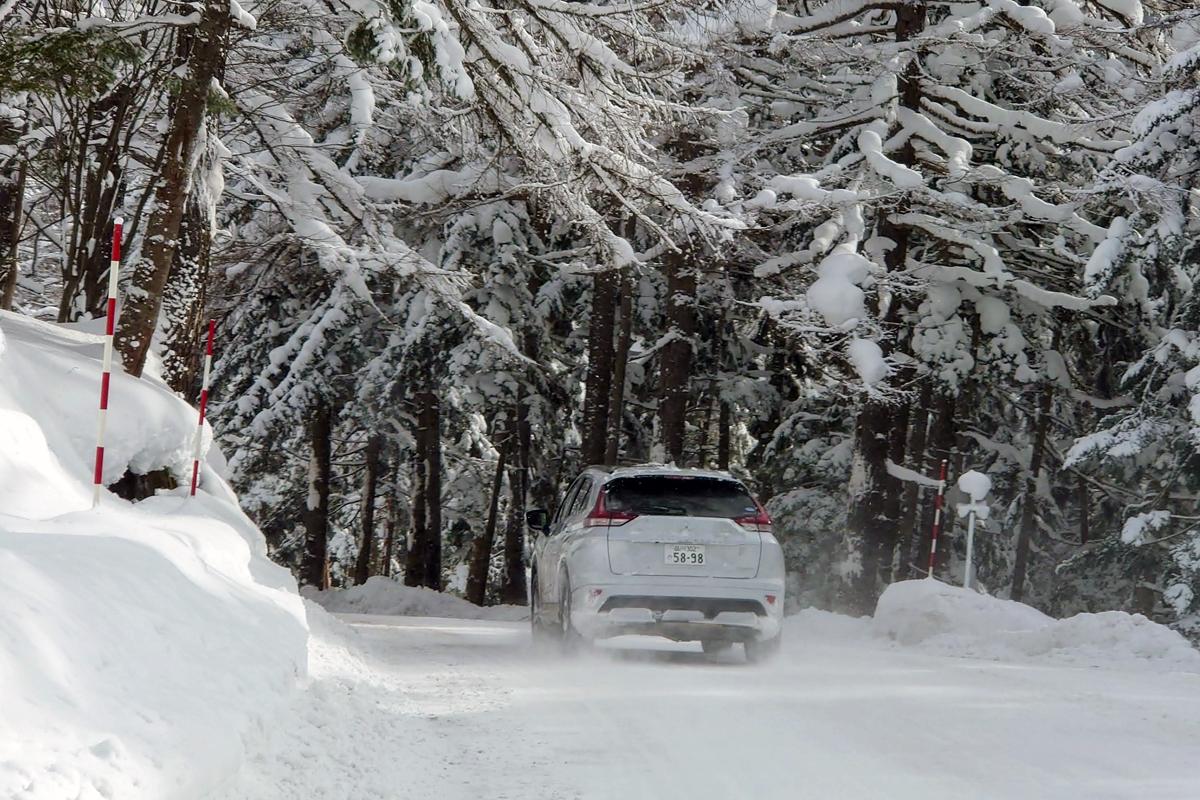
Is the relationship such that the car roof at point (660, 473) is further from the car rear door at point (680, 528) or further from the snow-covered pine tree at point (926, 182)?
the snow-covered pine tree at point (926, 182)

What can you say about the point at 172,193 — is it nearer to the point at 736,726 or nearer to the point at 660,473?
the point at 660,473

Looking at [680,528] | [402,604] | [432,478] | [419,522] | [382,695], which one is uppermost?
[680,528]

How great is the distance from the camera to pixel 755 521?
1222 cm

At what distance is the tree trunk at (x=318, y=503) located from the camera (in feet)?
96.7

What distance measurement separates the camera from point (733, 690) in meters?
10.0

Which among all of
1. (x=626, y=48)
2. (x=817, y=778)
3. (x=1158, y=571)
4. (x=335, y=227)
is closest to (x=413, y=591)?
(x=335, y=227)

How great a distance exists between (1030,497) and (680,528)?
21.4m

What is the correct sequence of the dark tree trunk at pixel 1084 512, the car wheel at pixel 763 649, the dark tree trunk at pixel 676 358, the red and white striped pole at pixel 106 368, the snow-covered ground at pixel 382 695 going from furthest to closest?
1. the dark tree trunk at pixel 1084 512
2. the dark tree trunk at pixel 676 358
3. the car wheel at pixel 763 649
4. the red and white striped pole at pixel 106 368
5. the snow-covered ground at pixel 382 695

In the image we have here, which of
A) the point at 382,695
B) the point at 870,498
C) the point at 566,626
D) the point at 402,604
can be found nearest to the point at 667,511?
the point at 566,626

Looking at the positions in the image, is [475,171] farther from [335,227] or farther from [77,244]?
[77,244]

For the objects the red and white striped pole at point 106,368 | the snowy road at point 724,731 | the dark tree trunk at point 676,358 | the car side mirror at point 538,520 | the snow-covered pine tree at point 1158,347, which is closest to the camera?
the snowy road at point 724,731

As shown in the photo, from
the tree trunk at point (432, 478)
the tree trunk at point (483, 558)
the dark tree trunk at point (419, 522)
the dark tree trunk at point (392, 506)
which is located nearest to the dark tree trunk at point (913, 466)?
the tree trunk at point (483, 558)

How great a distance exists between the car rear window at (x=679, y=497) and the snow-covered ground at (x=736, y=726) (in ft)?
4.36

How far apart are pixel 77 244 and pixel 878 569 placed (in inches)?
538
